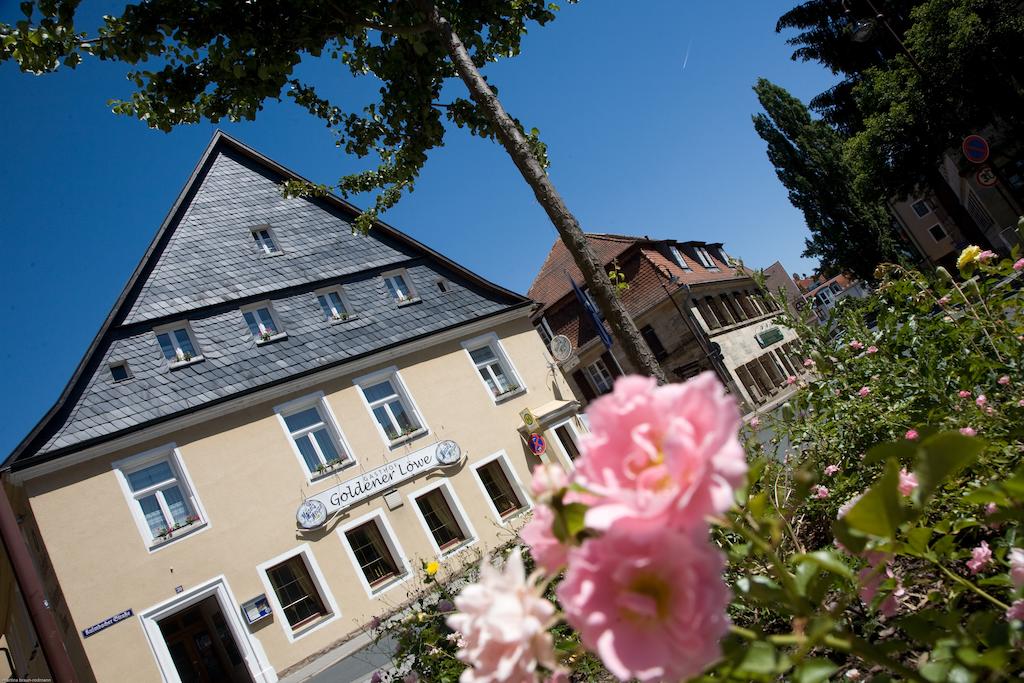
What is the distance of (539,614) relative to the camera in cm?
72

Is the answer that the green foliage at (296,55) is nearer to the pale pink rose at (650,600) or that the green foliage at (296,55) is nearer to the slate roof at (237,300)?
the pale pink rose at (650,600)

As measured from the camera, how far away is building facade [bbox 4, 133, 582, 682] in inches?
457

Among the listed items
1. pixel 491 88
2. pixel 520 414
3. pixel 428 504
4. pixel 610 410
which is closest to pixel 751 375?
pixel 520 414

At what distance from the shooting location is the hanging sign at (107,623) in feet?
35.7

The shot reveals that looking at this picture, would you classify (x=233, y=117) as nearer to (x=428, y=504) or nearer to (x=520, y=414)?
(x=428, y=504)

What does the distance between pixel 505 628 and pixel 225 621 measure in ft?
46.8

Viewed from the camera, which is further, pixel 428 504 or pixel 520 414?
pixel 520 414

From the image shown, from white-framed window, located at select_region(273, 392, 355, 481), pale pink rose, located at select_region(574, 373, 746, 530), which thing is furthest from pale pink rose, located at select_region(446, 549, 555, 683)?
white-framed window, located at select_region(273, 392, 355, 481)

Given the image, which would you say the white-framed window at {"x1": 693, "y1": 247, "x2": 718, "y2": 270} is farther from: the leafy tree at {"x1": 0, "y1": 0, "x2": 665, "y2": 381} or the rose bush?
the rose bush

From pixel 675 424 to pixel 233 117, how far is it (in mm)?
5817

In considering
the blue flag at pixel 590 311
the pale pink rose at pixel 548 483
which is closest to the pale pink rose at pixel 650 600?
the pale pink rose at pixel 548 483

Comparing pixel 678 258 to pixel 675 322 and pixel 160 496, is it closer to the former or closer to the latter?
pixel 675 322

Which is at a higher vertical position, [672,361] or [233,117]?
[233,117]

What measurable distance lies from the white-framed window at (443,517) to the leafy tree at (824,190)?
83.5 ft
